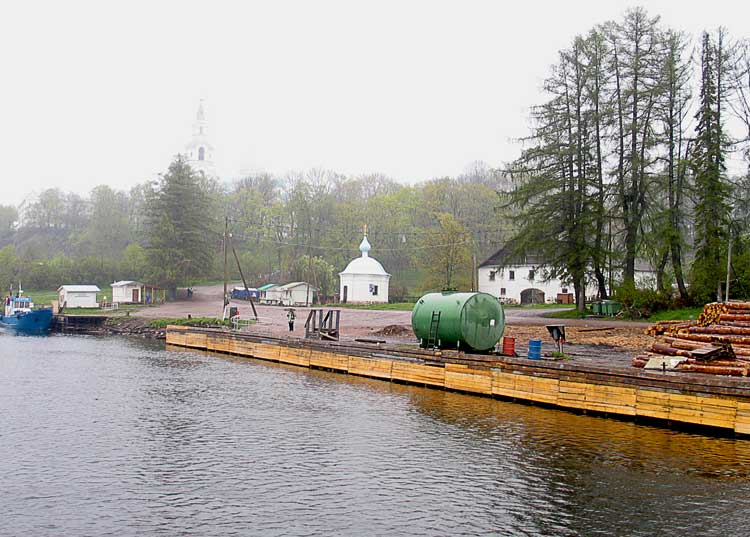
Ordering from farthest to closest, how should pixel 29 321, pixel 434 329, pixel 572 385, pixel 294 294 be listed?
pixel 294 294 < pixel 29 321 < pixel 434 329 < pixel 572 385

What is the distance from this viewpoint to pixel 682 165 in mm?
44188

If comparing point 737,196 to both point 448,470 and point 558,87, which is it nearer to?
point 558,87

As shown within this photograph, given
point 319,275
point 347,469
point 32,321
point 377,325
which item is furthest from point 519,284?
point 347,469

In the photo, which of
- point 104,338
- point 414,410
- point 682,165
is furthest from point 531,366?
point 104,338

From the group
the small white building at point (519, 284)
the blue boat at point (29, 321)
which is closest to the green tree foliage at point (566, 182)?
the small white building at point (519, 284)

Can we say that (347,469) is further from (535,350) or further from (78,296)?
(78,296)

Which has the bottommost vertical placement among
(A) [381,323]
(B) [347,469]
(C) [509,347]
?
(B) [347,469]

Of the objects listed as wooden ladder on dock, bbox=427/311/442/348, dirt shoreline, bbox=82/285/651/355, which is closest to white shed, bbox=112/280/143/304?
dirt shoreline, bbox=82/285/651/355

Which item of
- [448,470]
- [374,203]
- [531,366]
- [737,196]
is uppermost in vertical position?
[374,203]

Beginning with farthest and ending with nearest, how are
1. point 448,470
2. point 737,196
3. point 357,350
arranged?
point 737,196 → point 357,350 → point 448,470

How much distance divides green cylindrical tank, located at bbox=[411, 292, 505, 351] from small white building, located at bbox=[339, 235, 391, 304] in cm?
4636

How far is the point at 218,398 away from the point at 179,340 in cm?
2515

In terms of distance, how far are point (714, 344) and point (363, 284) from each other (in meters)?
56.1

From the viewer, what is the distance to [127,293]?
77.9 metres
